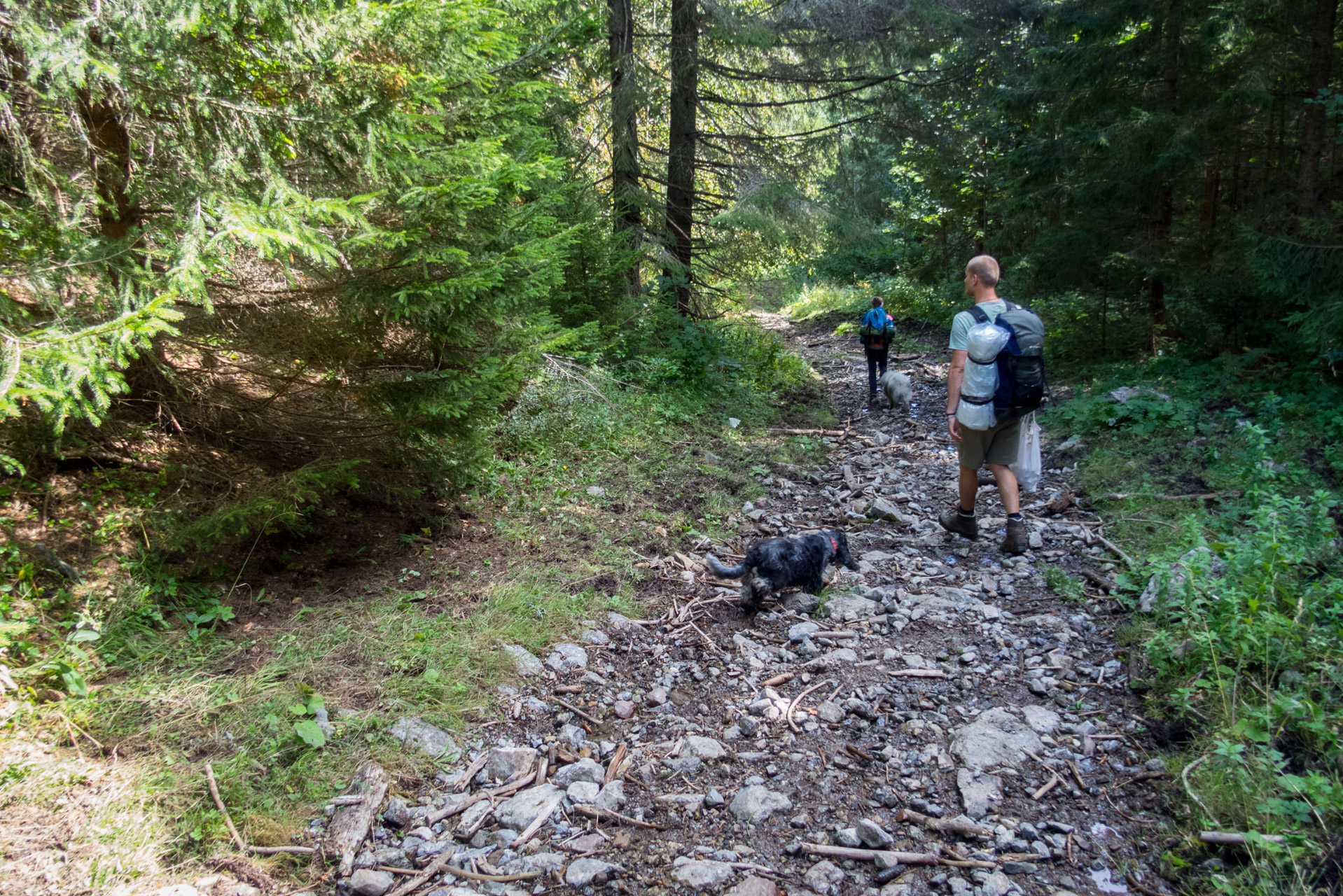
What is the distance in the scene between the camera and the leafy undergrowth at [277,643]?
291 cm

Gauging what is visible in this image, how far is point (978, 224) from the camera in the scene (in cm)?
1917

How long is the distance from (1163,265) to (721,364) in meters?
6.90

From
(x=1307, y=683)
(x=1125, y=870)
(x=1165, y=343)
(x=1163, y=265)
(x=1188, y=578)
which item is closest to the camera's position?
(x=1125, y=870)

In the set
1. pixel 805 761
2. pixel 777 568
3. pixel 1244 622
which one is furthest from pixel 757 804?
pixel 1244 622

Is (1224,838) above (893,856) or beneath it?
above

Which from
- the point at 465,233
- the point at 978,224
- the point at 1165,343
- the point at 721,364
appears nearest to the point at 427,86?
the point at 465,233

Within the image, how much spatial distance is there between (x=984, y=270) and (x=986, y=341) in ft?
2.00

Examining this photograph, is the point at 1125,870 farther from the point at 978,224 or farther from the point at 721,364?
the point at 978,224

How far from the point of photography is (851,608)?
5074 mm

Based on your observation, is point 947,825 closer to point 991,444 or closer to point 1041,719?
point 1041,719

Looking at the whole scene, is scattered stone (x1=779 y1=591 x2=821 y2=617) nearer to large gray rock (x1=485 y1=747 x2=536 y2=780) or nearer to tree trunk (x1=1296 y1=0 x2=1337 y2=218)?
large gray rock (x1=485 y1=747 x2=536 y2=780)

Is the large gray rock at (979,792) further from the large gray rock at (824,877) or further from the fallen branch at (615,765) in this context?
the fallen branch at (615,765)

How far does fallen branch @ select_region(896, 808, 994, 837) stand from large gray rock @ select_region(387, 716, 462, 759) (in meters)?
2.28

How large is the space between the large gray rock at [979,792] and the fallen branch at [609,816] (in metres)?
1.43
